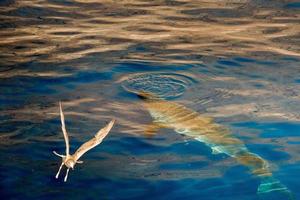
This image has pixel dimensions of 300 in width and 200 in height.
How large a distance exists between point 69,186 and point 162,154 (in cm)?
90

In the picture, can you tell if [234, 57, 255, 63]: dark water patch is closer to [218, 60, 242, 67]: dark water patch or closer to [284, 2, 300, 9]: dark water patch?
[218, 60, 242, 67]: dark water patch

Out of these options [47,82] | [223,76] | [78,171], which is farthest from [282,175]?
[47,82]

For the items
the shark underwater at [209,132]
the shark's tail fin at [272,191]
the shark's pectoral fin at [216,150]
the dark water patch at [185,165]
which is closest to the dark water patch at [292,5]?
the shark underwater at [209,132]

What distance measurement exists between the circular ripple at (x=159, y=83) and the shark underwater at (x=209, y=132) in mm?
194

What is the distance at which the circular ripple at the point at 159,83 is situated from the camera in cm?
613

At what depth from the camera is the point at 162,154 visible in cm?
494

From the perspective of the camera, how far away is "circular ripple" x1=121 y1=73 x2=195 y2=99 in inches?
241

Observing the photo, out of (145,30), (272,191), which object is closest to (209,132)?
(272,191)

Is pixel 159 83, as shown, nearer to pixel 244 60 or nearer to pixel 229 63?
pixel 229 63

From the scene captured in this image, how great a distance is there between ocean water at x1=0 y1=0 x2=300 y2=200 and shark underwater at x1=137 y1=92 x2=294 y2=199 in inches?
2.6

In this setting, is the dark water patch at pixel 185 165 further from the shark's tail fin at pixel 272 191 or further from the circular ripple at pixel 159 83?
the circular ripple at pixel 159 83

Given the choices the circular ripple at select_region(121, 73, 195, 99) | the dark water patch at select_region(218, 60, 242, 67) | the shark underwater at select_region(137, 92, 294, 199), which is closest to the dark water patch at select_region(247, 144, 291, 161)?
the shark underwater at select_region(137, 92, 294, 199)

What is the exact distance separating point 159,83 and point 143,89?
10.0 inches

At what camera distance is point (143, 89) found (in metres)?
6.12
